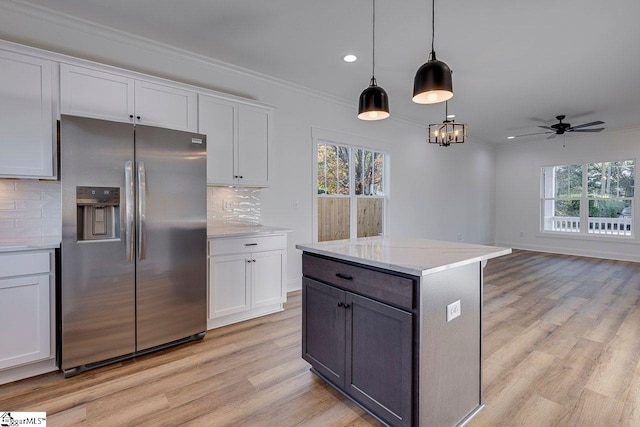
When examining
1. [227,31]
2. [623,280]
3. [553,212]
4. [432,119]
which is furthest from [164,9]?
[553,212]

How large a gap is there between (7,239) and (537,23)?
4670mm

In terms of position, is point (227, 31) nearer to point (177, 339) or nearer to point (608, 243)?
point (177, 339)

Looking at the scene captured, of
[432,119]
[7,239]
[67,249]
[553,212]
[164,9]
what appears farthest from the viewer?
[553,212]

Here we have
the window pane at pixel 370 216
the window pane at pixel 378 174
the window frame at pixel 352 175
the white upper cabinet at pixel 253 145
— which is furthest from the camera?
the window pane at pixel 378 174

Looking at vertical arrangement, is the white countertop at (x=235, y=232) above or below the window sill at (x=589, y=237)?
above

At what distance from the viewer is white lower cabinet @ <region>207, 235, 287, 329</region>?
10.0ft

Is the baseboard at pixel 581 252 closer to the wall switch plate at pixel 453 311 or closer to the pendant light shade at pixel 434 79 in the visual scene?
the wall switch plate at pixel 453 311

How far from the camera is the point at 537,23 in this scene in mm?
2789

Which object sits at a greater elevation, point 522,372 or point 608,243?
point 608,243

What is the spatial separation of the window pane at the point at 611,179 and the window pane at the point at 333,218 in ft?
19.4

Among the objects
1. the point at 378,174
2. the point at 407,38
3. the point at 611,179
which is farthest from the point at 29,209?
the point at 611,179

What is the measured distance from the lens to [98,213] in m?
2.43

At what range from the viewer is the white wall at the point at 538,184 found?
264 inches

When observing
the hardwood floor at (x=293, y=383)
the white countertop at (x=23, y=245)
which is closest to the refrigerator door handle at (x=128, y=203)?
the white countertop at (x=23, y=245)
